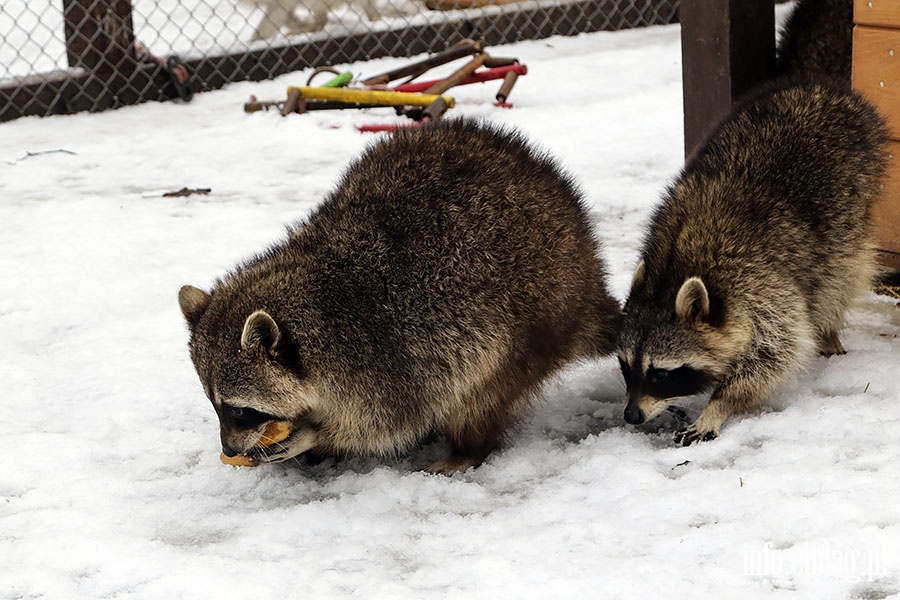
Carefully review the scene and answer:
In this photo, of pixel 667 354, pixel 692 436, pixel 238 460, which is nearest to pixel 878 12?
pixel 667 354

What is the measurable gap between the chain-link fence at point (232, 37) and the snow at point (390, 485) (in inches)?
87.8

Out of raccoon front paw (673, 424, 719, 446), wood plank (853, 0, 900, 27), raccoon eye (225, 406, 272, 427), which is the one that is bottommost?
raccoon front paw (673, 424, 719, 446)

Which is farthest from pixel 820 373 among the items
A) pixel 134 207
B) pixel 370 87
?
pixel 370 87

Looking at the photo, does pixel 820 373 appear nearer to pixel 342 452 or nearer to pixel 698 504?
pixel 698 504

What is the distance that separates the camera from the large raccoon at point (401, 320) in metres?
3.46

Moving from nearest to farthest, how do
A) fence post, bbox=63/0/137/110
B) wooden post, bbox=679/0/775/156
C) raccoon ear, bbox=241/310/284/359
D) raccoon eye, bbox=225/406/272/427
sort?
raccoon ear, bbox=241/310/284/359
raccoon eye, bbox=225/406/272/427
wooden post, bbox=679/0/775/156
fence post, bbox=63/0/137/110

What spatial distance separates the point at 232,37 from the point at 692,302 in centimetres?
730

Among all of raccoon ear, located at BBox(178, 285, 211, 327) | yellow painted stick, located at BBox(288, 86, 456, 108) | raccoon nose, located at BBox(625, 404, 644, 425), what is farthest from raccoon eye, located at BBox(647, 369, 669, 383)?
yellow painted stick, located at BBox(288, 86, 456, 108)

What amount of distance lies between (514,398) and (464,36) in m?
5.61

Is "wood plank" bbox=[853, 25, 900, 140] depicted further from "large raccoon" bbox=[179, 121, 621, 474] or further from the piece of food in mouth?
the piece of food in mouth

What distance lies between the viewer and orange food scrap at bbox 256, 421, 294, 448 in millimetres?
3486

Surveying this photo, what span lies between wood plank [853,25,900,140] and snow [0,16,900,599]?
81cm

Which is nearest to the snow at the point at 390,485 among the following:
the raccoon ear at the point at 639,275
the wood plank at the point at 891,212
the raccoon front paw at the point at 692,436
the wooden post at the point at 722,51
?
the raccoon front paw at the point at 692,436

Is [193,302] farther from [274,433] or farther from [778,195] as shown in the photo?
[778,195]
